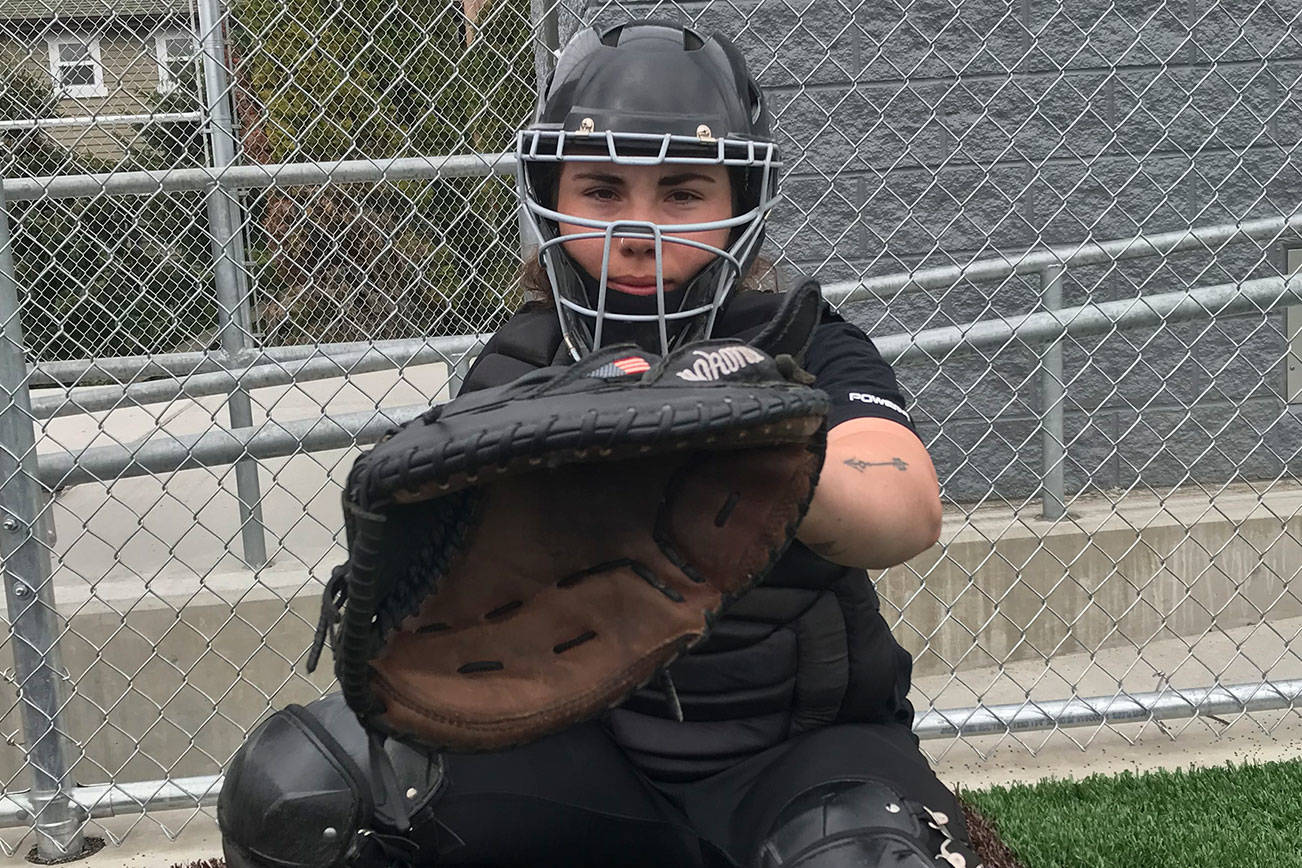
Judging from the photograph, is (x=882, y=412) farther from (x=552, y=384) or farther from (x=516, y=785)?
(x=516, y=785)

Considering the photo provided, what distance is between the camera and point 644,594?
1.50 meters

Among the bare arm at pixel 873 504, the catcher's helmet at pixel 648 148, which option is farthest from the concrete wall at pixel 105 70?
the bare arm at pixel 873 504

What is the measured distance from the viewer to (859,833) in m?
1.64

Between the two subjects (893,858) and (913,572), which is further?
(913,572)

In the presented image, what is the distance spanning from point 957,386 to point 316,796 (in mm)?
3056

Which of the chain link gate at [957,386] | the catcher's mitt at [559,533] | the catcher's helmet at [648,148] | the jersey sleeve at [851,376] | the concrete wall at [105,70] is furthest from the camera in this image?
the concrete wall at [105,70]

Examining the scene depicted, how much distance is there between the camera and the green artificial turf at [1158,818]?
278 cm

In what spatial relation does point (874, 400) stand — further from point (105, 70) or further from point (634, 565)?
point (105, 70)

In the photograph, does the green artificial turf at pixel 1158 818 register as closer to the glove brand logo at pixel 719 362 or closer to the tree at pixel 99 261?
the glove brand logo at pixel 719 362

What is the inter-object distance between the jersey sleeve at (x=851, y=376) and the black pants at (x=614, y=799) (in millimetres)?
492

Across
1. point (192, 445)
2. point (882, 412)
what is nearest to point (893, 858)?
point (882, 412)

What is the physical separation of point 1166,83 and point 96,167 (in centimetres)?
597

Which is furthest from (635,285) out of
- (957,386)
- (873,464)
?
(957,386)

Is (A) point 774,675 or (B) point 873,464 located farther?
(A) point 774,675
